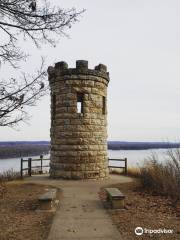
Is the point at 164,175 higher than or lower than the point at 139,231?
higher

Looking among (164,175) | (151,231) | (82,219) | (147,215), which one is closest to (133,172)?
(164,175)

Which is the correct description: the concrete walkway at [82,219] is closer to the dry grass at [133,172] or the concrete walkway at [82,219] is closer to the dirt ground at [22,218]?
the dirt ground at [22,218]

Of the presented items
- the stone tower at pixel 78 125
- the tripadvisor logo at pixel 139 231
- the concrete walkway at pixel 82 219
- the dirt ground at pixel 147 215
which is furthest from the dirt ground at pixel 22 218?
the stone tower at pixel 78 125

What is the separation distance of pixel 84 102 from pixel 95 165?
2992 millimetres

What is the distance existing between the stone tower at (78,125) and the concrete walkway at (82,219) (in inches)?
130

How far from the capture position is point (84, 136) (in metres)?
15.4

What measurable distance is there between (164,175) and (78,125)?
568cm

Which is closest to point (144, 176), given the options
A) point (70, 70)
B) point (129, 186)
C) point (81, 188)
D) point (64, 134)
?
point (129, 186)

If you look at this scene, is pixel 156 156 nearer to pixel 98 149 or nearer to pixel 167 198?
pixel 167 198

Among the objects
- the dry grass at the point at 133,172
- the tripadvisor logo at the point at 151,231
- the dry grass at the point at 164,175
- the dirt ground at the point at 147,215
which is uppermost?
the dry grass at the point at 164,175

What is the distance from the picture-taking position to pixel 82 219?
791 centimetres

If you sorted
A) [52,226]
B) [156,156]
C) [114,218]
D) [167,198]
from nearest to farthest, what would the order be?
[52,226] → [114,218] → [167,198] → [156,156]

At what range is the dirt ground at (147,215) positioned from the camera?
22.2 ft

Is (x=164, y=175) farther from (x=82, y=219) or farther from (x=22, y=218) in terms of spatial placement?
(x=22, y=218)
